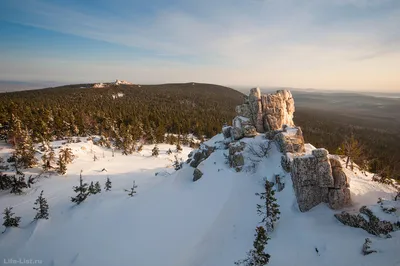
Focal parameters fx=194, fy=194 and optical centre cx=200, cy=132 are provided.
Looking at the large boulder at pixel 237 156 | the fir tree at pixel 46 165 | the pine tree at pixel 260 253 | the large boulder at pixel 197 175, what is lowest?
the fir tree at pixel 46 165

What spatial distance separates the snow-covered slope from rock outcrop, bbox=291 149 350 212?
2.21ft

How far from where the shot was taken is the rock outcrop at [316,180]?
13586 mm

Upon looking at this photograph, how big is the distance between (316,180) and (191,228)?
1017 centimetres

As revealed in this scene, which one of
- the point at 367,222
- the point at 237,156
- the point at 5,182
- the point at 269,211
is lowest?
the point at 5,182

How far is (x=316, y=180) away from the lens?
45.4ft

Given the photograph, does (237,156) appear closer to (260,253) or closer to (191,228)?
(191,228)

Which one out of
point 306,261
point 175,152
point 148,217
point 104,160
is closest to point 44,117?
point 104,160

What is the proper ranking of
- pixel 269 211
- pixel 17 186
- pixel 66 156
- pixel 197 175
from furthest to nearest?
1. pixel 66 156
2. pixel 17 186
3. pixel 197 175
4. pixel 269 211

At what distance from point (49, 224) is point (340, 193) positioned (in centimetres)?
2416

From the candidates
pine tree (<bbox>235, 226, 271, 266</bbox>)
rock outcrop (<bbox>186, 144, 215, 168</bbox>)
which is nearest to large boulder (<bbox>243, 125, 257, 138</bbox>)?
rock outcrop (<bbox>186, 144, 215, 168</bbox>)

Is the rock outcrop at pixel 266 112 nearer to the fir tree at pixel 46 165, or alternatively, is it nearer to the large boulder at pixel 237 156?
the large boulder at pixel 237 156

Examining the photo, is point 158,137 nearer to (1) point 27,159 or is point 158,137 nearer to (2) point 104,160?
(2) point 104,160

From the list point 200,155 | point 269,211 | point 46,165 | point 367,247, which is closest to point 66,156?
point 46,165

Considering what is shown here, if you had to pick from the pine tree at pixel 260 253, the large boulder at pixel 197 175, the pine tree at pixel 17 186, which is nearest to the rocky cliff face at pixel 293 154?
the large boulder at pixel 197 175
